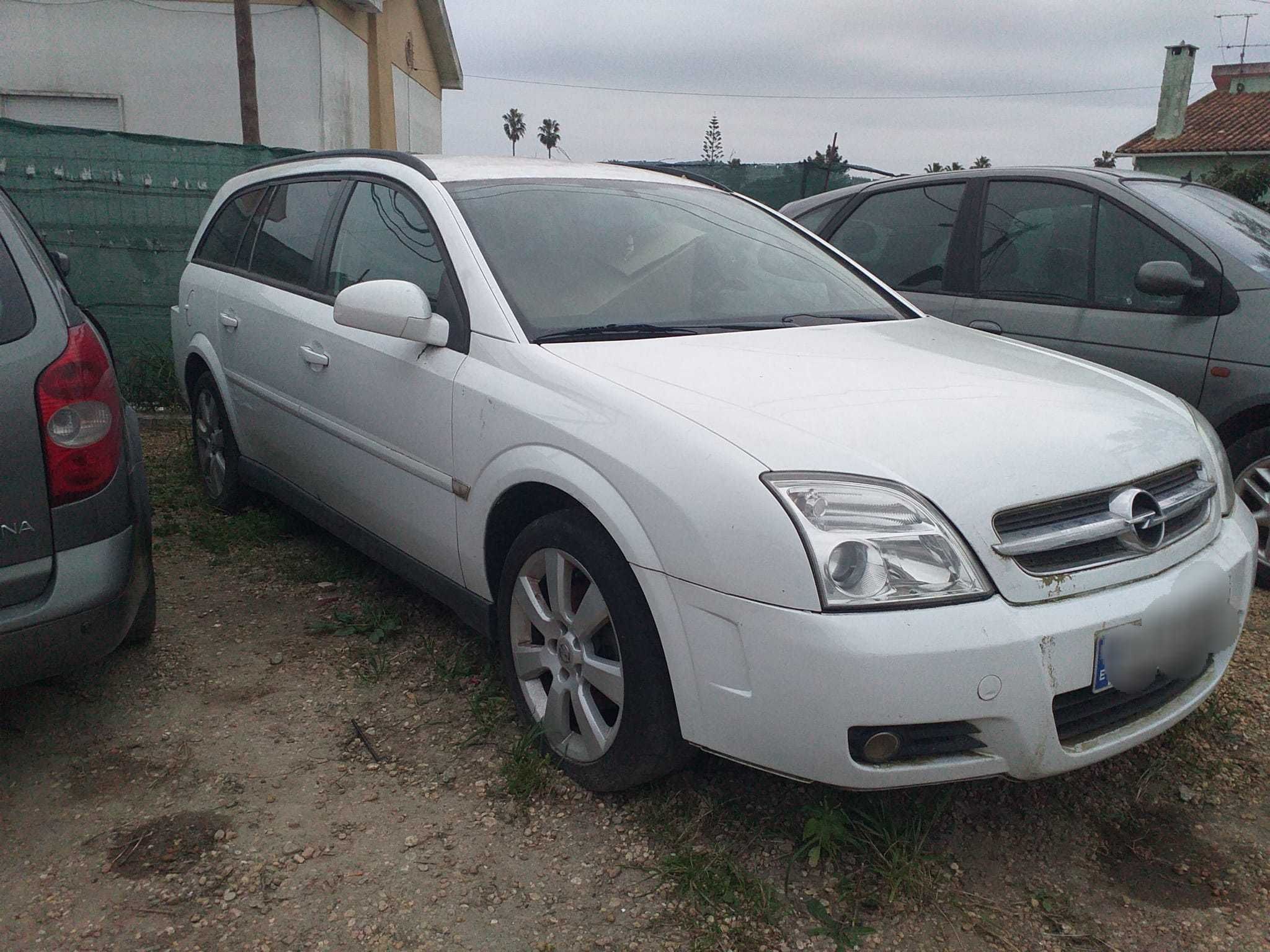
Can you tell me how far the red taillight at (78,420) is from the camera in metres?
2.52

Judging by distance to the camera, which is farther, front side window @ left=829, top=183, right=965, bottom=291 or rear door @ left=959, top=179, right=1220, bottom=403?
front side window @ left=829, top=183, right=965, bottom=291

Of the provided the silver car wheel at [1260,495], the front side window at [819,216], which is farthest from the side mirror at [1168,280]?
the front side window at [819,216]

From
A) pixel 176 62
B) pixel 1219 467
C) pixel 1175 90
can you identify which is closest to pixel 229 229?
pixel 1219 467

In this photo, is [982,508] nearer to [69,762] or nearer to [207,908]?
[207,908]

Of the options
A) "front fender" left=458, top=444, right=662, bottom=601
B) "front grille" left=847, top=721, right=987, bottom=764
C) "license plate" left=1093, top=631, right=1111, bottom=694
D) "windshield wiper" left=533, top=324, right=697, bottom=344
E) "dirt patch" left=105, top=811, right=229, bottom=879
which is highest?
"windshield wiper" left=533, top=324, right=697, bottom=344

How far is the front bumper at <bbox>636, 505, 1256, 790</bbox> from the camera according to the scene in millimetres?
2025

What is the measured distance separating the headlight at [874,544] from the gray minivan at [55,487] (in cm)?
173

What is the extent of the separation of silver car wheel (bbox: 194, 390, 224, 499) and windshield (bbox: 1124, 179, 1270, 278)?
4.32 m

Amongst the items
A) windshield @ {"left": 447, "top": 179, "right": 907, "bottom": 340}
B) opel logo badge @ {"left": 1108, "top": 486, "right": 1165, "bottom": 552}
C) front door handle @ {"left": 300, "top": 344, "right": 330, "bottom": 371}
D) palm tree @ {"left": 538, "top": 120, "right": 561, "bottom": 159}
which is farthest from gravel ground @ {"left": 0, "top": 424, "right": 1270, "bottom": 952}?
palm tree @ {"left": 538, "top": 120, "right": 561, "bottom": 159}

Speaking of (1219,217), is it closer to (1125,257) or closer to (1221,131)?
(1125,257)

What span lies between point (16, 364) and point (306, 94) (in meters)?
11.9

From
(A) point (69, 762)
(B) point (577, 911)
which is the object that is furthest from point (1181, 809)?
(A) point (69, 762)

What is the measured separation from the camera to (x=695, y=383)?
2510mm

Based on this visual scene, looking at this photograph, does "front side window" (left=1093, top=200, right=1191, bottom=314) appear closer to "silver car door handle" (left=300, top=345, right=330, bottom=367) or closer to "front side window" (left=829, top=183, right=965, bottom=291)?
"front side window" (left=829, top=183, right=965, bottom=291)
